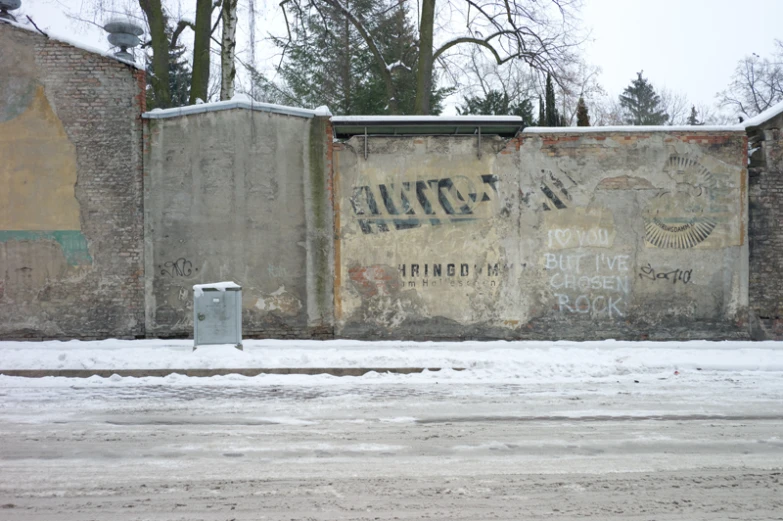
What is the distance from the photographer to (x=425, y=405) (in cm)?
730

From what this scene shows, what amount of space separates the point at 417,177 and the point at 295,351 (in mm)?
4086

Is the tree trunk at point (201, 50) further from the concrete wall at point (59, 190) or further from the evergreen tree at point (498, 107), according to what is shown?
the evergreen tree at point (498, 107)

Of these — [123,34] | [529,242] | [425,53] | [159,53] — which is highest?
[425,53]

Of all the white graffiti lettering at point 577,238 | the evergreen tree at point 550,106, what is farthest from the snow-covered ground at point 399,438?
the evergreen tree at point 550,106

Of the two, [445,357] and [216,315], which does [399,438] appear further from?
[216,315]

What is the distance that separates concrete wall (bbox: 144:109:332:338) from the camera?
11.7 meters

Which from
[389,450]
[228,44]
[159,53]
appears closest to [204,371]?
[389,450]

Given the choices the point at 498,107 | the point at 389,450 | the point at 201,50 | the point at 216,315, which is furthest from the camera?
the point at 498,107

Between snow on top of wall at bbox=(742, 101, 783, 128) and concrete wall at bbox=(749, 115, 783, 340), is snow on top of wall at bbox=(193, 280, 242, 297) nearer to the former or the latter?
concrete wall at bbox=(749, 115, 783, 340)

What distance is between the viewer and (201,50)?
1644 cm

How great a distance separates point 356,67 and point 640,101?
3592 cm

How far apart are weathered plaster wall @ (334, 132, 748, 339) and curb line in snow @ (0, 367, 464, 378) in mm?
2577

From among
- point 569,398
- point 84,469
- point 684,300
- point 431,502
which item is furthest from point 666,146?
point 84,469

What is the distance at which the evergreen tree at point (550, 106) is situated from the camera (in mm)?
19316
